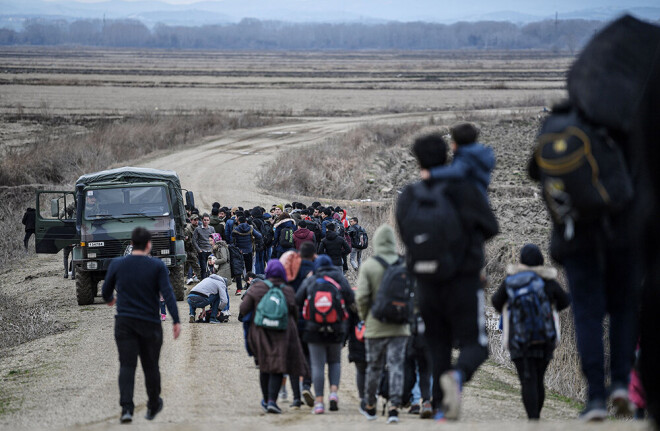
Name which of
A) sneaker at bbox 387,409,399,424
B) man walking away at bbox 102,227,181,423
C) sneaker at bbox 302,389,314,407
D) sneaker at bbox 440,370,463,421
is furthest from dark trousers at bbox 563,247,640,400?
sneaker at bbox 302,389,314,407

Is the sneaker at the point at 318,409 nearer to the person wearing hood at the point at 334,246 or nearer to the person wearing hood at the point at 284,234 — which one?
the person wearing hood at the point at 334,246

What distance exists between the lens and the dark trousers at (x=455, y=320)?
18.0 feet

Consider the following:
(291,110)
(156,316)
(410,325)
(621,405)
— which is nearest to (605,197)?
(621,405)

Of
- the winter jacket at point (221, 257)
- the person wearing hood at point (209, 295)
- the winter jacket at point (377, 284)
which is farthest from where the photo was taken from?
the winter jacket at point (221, 257)

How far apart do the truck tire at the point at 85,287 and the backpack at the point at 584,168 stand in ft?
46.1

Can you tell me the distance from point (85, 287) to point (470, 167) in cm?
1350

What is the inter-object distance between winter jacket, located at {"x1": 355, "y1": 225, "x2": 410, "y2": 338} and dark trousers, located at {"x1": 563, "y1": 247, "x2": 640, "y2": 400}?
2793 mm

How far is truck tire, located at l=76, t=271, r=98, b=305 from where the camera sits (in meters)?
17.5

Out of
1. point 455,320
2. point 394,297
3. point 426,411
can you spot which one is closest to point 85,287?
point 426,411

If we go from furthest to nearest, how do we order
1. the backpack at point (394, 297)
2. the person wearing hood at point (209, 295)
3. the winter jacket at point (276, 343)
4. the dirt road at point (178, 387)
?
the person wearing hood at point (209, 295), the winter jacket at point (276, 343), the dirt road at point (178, 387), the backpack at point (394, 297)

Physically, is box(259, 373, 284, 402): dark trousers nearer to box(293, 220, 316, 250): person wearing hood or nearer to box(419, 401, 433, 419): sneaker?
box(419, 401, 433, 419): sneaker

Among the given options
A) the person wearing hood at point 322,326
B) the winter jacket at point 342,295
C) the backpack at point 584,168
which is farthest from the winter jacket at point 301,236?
the backpack at point 584,168

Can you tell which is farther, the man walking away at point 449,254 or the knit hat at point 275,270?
the knit hat at point 275,270

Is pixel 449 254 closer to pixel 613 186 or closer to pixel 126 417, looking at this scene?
pixel 613 186
